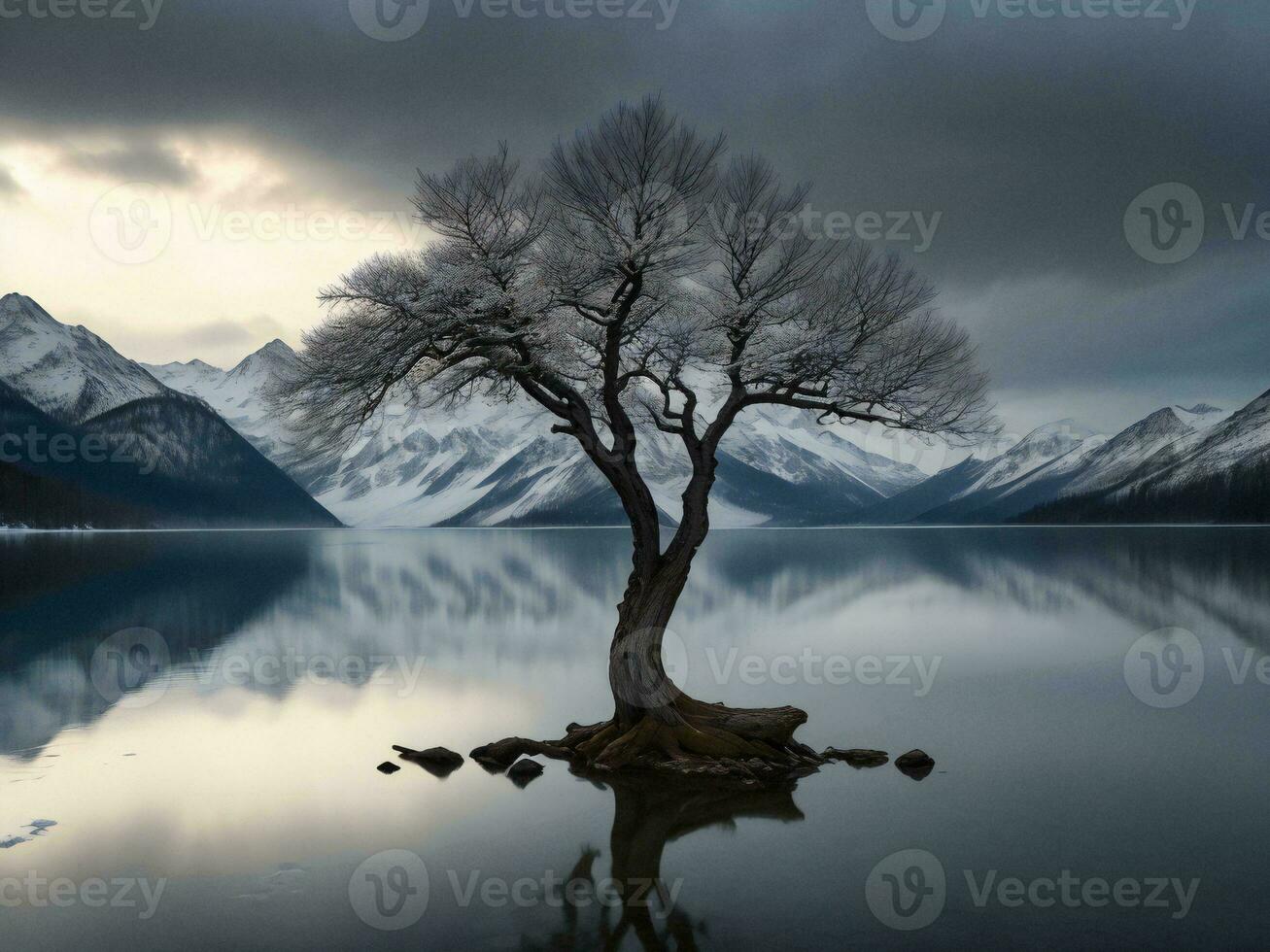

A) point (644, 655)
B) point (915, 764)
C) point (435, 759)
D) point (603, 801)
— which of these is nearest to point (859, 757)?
point (915, 764)

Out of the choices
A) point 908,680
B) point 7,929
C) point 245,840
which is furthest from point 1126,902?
point 908,680

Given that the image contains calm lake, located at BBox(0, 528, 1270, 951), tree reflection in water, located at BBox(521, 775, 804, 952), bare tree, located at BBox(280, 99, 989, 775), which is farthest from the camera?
bare tree, located at BBox(280, 99, 989, 775)

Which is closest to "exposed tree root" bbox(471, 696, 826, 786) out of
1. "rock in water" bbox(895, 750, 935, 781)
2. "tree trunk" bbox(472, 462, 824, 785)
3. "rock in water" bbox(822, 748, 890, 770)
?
"tree trunk" bbox(472, 462, 824, 785)

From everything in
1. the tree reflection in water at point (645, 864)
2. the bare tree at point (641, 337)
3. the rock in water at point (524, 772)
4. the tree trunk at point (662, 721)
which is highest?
the bare tree at point (641, 337)

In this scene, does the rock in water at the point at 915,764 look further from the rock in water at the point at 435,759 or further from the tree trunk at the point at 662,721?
the rock in water at the point at 435,759

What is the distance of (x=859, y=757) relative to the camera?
1730cm

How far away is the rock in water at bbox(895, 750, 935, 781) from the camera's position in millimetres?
16406

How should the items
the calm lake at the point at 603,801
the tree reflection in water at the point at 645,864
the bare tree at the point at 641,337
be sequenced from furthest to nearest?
the bare tree at the point at 641,337, the calm lake at the point at 603,801, the tree reflection in water at the point at 645,864

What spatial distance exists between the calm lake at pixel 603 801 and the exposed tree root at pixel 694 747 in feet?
2.53

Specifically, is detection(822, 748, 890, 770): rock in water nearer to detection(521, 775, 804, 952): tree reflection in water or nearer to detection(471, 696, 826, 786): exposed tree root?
detection(471, 696, 826, 786): exposed tree root

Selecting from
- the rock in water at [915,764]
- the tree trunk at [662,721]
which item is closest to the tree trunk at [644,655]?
the tree trunk at [662,721]

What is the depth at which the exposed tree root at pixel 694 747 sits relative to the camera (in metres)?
16.0

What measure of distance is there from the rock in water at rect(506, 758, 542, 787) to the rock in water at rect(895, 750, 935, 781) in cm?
626

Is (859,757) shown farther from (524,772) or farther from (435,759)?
(435,759)
